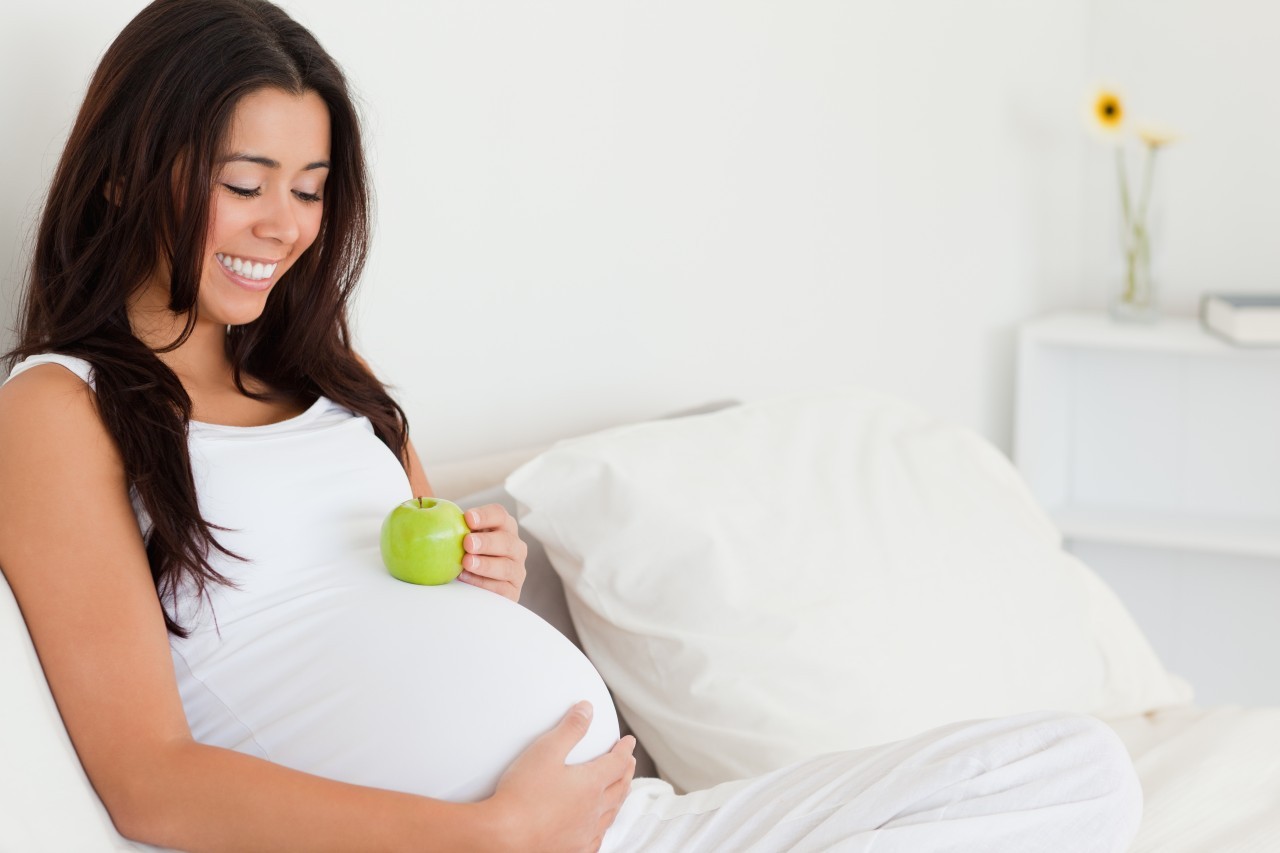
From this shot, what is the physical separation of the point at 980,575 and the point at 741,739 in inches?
15.3

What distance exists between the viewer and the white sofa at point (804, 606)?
1.27m

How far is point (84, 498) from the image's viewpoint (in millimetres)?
913

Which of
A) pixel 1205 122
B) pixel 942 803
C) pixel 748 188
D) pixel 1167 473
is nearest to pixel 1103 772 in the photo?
pixel 942 803

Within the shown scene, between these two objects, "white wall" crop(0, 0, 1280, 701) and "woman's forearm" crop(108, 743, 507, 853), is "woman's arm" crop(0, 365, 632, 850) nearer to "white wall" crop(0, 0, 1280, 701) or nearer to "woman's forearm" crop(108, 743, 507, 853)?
"woman's forearm" crop(108, 743, 507, 853)

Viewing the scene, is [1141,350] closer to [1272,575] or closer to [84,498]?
[1272,575]

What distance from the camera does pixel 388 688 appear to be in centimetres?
98

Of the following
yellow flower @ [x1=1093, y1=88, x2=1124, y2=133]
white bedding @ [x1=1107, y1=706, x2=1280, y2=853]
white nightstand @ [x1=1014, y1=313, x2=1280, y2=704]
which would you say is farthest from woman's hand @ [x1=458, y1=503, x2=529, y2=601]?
yellow flower @ [x1=1093, y1=88, x2=1124, y2=133]

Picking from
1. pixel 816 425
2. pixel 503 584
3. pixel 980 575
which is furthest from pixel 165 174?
pixel 980 575

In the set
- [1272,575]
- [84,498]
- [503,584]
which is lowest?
[1272,575]

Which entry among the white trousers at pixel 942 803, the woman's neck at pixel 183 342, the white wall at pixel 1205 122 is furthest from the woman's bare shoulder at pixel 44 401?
the white wall at pixel 1205 122

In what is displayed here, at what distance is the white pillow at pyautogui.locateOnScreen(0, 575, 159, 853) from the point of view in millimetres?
789

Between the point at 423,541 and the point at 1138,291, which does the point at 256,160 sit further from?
the point at 1138,291

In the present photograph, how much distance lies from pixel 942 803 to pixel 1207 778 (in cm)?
52

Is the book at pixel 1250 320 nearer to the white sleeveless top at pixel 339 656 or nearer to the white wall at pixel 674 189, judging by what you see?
the white wall at pixel 674 189
